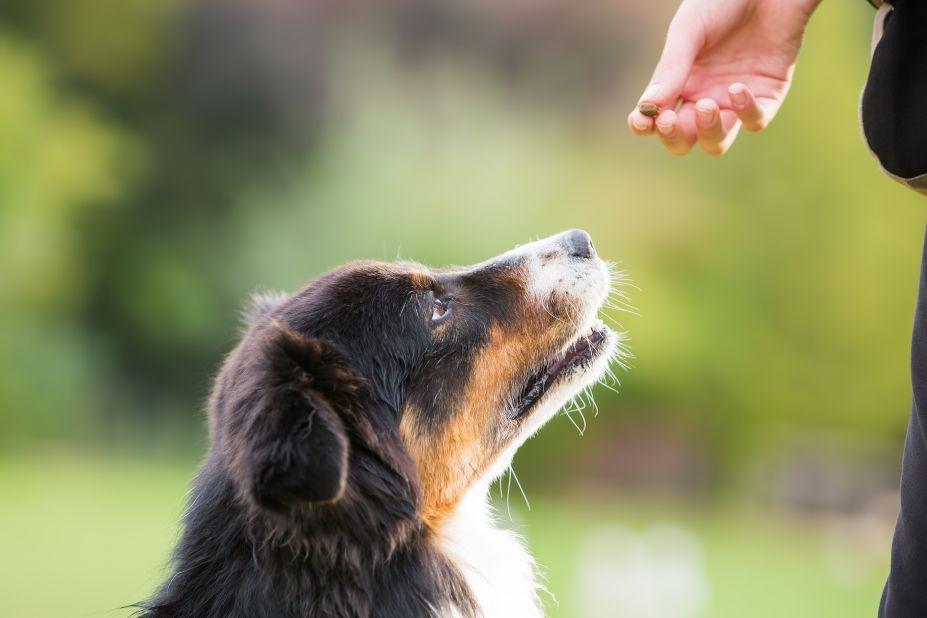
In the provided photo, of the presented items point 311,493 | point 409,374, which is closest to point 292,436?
point 311,493

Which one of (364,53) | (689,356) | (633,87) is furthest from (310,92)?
(689,356)

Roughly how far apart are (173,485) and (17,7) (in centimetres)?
1307

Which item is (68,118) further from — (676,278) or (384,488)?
(384,488)

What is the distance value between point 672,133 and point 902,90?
28.9 inches

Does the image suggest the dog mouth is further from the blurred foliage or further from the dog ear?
the blurred foliage

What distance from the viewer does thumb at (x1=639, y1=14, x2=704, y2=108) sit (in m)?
3.15

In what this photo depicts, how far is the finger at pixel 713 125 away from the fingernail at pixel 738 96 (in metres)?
0.09

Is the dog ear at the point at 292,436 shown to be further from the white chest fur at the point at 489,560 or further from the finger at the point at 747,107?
the finger at the point at 747,107

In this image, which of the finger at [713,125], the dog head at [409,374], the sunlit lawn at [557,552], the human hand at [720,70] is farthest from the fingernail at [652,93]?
the sunlit lawn at [557,552]

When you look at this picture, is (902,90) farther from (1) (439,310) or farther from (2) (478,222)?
(2) (478,222)

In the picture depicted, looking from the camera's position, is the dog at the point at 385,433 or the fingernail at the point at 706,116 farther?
the fingernail at the point at 706,116

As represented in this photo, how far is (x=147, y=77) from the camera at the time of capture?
78.5 feet

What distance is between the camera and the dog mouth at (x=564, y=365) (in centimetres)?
376

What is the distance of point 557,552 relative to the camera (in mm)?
13680
